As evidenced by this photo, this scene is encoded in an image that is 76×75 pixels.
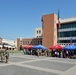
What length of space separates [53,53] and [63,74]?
950 inches

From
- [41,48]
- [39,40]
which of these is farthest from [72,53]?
[39,40]

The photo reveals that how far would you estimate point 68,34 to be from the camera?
6644 cm

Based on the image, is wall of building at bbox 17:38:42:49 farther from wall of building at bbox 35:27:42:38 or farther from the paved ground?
the paved ground

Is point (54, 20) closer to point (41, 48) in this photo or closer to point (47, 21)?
point (47, 21)

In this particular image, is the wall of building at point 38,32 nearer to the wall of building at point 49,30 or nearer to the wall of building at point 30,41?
the wall of building at point 30,41

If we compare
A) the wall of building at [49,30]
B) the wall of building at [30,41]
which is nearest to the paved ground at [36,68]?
the wall of building at [49,30]

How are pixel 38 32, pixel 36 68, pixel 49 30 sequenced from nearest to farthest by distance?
pixel 36 68, pixel 49 30, pixel 38 32

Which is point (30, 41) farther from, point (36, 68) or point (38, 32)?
point (36, 68)

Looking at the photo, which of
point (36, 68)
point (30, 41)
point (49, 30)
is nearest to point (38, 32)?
point (30, 41)

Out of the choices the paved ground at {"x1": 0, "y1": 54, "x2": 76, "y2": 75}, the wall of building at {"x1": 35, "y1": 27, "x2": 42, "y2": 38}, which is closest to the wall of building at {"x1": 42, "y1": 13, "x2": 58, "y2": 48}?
the wall of building at {"x1": 35, "y1": 27, "x2": 42, "y2": 38}

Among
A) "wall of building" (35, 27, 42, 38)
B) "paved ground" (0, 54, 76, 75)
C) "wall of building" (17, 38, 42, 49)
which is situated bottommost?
"paved ground" (0, 54, 76, 75)

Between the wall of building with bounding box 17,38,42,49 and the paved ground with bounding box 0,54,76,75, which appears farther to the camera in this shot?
the wall of building with bounding box 17,38,42,49

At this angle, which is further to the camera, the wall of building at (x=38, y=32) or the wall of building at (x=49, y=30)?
the wall of building at (x=38, y=32)

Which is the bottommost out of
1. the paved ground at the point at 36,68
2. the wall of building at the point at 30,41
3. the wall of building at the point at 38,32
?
the paved ground at the point at 36,68
